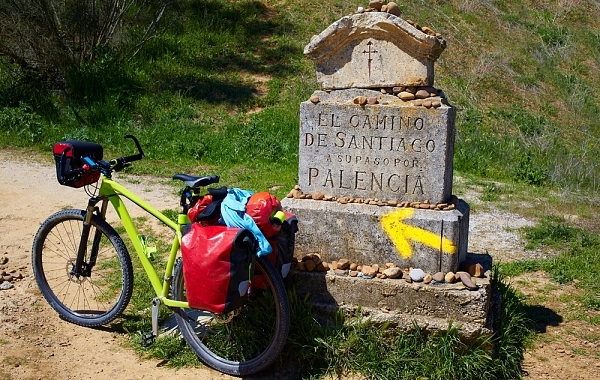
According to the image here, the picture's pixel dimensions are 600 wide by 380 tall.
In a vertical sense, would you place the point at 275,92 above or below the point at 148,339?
above

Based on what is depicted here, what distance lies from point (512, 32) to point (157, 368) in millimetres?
13107

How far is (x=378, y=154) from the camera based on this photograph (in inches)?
178

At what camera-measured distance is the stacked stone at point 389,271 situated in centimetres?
431

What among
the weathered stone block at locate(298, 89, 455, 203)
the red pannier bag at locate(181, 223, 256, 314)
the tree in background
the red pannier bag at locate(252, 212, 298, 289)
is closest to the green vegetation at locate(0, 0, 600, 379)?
the tree in background

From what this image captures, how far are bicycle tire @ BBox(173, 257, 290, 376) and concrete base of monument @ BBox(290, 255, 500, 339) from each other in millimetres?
335

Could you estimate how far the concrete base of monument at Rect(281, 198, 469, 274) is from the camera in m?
4.36

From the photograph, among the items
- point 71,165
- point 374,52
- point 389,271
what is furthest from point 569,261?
point 71,165

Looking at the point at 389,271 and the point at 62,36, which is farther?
the point at 62,36

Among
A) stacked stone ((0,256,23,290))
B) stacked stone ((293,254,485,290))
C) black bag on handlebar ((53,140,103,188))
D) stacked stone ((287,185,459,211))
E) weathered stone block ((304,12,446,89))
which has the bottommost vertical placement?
stacked stone ((0,256,23,290))

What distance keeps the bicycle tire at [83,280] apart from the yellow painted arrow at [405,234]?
165 cm

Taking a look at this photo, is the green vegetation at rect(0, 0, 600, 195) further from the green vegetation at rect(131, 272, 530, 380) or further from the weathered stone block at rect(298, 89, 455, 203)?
the green vegetation at rect(131, 272, 530, 380)

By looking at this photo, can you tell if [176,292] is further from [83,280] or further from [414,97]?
[414,97]

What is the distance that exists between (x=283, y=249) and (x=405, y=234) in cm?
80

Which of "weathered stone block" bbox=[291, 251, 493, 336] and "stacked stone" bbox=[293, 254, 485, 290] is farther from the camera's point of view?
"stacked stone" bbox=[293, 254, 485, 290]
